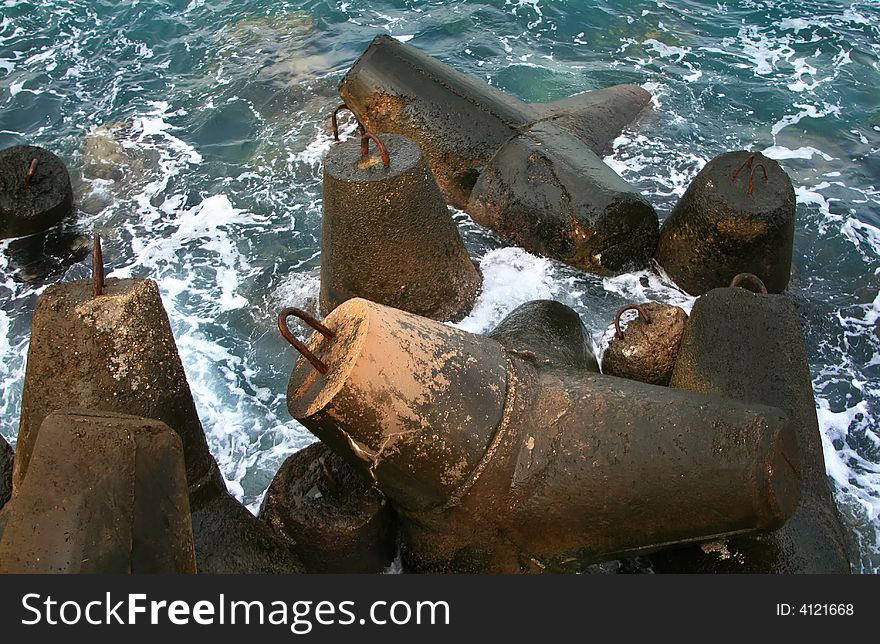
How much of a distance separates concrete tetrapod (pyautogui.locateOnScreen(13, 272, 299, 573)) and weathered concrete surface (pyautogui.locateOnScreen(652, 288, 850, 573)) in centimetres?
208

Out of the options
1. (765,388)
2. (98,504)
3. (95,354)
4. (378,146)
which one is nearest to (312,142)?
(378,146)

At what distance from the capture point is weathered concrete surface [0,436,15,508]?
3.86 meters

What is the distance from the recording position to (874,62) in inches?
378

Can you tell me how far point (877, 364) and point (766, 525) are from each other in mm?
3021

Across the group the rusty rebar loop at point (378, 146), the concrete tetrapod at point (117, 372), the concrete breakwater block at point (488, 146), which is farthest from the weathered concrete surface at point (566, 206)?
the concrete tetrapod at point (117, 372)

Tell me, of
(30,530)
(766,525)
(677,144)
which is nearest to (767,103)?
(677,144)

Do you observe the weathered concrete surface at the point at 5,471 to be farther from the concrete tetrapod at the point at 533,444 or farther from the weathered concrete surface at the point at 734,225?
the weathered concrete surface at the point at 734,225

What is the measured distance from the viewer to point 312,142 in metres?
8.20

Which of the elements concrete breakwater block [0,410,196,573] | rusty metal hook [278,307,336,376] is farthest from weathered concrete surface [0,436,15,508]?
rusty metal hook [278,307,336,376]

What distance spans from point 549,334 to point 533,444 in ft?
4.11

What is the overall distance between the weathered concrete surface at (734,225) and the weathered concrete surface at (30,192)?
5.27 m

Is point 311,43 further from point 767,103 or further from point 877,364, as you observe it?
point 877,364

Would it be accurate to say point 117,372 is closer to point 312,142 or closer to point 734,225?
point 734,225

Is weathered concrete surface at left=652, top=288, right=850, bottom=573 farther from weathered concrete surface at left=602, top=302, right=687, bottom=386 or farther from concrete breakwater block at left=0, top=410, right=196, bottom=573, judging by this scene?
concrete breakwater block at left=0, top=410, right=196, bottom=573
